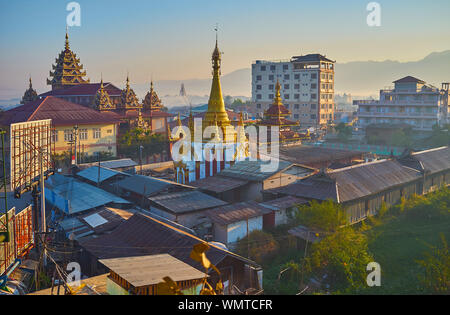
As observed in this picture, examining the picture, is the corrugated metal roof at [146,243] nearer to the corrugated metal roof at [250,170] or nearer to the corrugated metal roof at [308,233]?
the corrugated metal roof at [308,233]

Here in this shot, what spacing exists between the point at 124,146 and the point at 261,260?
30841 mm

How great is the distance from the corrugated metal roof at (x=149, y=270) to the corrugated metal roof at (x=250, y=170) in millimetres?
13139

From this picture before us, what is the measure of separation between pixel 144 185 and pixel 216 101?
8143mm

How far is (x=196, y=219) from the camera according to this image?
21250 mm

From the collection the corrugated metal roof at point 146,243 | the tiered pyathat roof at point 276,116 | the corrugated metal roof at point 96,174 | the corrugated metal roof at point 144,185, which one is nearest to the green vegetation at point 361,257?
the corrugated metal roof at point 146,243

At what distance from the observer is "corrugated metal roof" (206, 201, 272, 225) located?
19250mm

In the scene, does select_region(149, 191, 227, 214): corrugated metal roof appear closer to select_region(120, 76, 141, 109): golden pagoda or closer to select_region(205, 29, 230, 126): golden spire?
select_region(205, 29, 230, 126): golden spire

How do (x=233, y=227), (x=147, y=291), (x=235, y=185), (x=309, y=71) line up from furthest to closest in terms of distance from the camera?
1. (x=309, y=71)
2. (x=235, y=185)
3. (x=233, y=227)
4. (x=147, y=291)

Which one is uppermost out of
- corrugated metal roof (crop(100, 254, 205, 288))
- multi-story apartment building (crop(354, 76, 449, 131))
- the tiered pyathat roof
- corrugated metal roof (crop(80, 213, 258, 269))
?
multi-story apartment building (crop(354, 76, 449, 131))

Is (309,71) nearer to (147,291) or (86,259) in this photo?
(86,259)

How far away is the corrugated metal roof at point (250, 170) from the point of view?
25.0 metres

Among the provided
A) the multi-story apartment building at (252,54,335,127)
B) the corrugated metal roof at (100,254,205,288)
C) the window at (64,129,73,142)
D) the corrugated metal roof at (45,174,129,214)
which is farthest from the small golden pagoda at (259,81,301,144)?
the multi-story apartment building at (252,54,335,127)

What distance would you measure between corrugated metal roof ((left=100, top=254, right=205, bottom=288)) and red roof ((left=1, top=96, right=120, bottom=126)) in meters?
32.0
